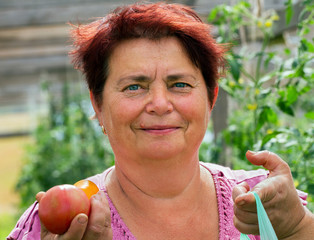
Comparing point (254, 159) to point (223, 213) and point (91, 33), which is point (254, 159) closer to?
point (223, 213)

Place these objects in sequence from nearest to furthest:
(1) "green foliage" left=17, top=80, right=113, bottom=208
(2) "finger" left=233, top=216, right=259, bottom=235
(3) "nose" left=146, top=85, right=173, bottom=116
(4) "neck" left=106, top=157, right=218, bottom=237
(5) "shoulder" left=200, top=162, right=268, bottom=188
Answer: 1. (2) "finger" left=233, top=216, right=259, bottom=235
2. (3) "nose" left=146, top=85, right=173, bottom=116
3. (4) "neck" left=106, top=157, right=218, bottom=237
4. (5) "shoulder" left=200, top=162, right=268, bottom=188
5. (1) "green foliage" left=17, top=80, right=113, bottom=208

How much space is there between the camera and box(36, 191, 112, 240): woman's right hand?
1237 mm

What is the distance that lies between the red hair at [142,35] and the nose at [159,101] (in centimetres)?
17

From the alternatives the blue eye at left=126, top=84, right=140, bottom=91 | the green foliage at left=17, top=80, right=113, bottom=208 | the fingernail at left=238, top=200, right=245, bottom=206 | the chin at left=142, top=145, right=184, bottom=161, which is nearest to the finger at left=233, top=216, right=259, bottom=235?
the fingernail at left=238, top=200, right=245, bottom=206

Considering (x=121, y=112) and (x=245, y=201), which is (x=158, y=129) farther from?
(x=245, y=201)

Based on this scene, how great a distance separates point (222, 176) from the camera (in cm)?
180

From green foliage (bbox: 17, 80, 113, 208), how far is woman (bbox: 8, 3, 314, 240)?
10.5 ft

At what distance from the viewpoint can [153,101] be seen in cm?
146

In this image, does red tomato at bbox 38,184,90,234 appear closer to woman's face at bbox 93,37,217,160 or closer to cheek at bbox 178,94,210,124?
woman's face at bbox 93,37,217,160

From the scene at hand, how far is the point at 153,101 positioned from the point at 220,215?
48cm

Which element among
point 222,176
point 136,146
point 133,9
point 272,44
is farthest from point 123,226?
point 272,44

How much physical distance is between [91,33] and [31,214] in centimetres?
63

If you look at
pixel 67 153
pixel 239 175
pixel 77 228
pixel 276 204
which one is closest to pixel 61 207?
pixel 77 228

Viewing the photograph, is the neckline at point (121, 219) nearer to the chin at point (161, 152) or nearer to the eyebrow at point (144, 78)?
the chin at point (161, 152)
